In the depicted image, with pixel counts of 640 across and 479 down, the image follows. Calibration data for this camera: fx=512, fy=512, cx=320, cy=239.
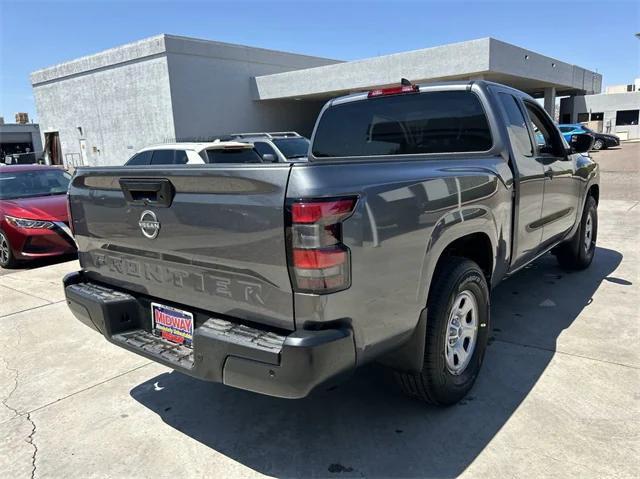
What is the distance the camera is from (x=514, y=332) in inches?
168

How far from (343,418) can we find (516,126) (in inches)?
103

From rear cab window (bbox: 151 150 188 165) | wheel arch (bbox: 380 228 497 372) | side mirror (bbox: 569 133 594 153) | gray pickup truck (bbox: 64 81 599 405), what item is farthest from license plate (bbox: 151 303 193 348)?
rear cab window (bbox: 151 150 188 165)

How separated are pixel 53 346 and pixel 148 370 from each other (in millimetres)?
1150

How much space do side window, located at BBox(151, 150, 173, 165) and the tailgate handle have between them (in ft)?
23.7

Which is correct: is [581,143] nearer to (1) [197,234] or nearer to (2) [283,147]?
(1) [197,234]

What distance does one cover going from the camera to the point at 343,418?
3.09 metres

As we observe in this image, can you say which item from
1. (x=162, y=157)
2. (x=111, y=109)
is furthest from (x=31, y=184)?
(x=111, y=109)

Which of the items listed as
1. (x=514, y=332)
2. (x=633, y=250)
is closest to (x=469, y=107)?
(x=514, y=332)

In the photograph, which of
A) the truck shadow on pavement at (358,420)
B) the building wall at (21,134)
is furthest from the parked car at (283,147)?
the building wall at (21,134)

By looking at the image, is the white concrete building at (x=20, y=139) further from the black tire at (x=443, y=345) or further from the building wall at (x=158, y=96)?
the black tire at (x=443, y=345)

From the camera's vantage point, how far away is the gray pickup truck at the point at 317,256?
221cm

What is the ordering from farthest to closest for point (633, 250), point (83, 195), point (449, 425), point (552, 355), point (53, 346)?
point (633, 250), point (53, 346), point (552, 355), point (83, 195), point (449, 425)

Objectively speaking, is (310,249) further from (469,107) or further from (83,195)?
(469,107)

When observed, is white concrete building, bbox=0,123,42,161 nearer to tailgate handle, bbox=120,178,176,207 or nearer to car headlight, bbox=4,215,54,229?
car headlight, bbox=4,215,54,229
